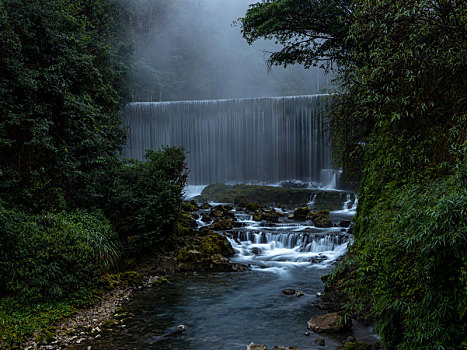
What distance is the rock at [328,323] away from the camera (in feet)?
17.9

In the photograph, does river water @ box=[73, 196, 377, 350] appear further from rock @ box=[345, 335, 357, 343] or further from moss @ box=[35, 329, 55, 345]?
moss @ box=[35, 329, 55, 345]

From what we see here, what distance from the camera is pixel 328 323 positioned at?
5.62 meters

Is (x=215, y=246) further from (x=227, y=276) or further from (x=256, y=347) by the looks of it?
(x=256, y=347)

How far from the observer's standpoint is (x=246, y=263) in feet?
32.4

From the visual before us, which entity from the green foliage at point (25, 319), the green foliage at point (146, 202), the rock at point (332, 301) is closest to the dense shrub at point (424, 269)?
the rock at point (332, 301)

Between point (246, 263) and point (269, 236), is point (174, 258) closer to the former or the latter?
point (246, 263)

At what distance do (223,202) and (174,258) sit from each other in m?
9.98

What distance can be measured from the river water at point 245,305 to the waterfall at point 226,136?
14.5m

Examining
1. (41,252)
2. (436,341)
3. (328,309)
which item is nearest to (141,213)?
(41,252)

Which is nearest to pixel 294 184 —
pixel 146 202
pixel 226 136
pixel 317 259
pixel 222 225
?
pixel 226 136

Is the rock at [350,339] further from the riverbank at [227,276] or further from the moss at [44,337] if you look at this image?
the moss at [44,337]

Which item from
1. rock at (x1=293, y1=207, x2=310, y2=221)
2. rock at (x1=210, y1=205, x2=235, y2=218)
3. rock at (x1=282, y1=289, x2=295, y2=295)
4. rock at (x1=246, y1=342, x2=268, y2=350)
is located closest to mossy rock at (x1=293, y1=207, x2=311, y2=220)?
rock at (x1=293, y1=207, x2=310, y2=221)

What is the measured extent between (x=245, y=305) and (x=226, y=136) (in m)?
20.0

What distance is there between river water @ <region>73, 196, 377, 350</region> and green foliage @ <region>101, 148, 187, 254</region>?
1403mm
